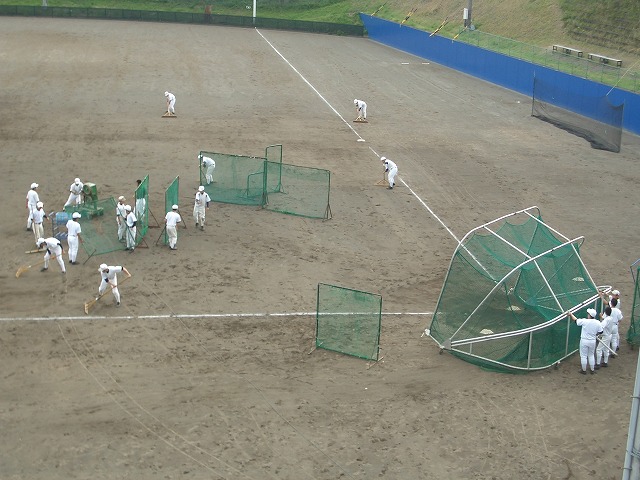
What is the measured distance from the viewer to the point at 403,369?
19.3 metres

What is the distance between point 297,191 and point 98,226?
718 centimetres

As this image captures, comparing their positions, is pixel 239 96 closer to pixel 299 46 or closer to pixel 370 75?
pixel 370 75

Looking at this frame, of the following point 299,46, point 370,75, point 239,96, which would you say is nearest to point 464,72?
point 370,75

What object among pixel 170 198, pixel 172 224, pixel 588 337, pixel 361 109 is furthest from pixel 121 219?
pixel 361 109

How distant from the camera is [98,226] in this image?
26656 millimetres

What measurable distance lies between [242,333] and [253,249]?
559 centimetres

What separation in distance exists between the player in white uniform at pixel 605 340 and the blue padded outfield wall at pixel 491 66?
80.8 feet

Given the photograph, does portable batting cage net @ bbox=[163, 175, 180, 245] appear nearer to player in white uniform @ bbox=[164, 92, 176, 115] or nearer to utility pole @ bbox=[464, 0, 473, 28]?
player in white uniform @ bbox=[164, 92, 176, 115]

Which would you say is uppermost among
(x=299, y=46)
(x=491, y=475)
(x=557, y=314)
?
(x=299, y=46)

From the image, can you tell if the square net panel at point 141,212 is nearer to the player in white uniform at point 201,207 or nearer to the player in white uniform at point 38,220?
the player in white uniform at point 201,207

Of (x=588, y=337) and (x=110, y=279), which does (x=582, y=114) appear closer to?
(x=588, y=337)

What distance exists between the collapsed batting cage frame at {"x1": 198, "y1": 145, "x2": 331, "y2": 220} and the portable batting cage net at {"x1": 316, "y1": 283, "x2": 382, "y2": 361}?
822 cm

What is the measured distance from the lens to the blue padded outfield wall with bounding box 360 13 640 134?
42812mm

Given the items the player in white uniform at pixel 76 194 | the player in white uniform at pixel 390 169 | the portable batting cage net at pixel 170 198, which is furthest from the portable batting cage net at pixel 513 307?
the player in white uniform at pixel 76 194
